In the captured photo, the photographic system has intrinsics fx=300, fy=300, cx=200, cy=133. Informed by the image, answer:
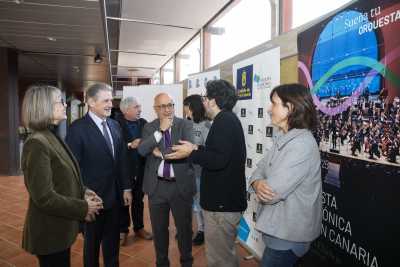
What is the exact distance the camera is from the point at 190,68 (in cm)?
661

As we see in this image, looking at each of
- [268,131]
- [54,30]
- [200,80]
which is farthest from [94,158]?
[54,30]

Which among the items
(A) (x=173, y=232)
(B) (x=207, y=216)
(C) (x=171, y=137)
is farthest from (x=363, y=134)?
(A) (x=173, y=232)

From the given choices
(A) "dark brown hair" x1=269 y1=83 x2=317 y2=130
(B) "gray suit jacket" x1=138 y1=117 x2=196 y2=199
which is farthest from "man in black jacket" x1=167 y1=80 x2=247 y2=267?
(A) "dark brown hair" x1=269 y1=83 x2=317 y2=130

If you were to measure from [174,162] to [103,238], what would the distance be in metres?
0.71

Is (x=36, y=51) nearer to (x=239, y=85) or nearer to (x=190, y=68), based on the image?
(x=190, y=68)

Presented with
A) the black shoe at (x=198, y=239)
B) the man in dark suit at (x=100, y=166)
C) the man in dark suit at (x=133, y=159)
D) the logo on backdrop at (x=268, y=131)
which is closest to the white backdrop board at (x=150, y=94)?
the man in dark suit at (x=133, y=159)

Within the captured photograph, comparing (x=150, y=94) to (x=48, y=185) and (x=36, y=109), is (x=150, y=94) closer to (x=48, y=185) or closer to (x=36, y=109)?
(x=36, y=109)

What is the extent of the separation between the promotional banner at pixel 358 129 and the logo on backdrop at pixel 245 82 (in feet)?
2.90

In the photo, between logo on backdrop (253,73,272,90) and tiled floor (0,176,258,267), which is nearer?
logo on backdrop (253,73,272,90)

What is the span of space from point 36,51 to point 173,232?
217 inches

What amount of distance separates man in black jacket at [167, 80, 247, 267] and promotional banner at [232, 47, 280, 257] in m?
0.69

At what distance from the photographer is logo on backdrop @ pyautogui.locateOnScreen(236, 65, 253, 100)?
9.05 feet

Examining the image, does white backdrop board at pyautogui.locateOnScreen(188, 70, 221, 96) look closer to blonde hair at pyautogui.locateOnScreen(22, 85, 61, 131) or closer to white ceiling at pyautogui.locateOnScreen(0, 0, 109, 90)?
white ceiling at pyautogui.locateOnScreen(0, 0, 109, 90)

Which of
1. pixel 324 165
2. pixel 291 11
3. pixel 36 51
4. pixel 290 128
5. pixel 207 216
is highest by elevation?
pixel 36 51
